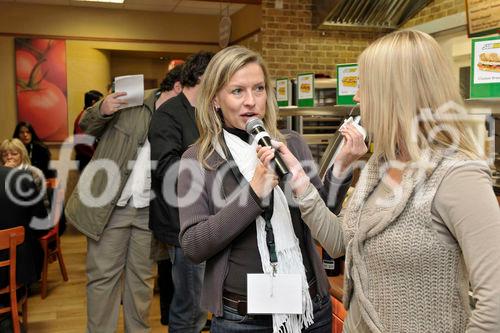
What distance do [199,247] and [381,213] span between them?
0.55 m

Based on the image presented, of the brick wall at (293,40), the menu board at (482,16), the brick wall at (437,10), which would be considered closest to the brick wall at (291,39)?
the brick wall at (293,40)

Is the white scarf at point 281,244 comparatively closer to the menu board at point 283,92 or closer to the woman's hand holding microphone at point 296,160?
the woman's hand holding microphone at point 296,160

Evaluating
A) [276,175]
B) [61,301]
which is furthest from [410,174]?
[61,301]

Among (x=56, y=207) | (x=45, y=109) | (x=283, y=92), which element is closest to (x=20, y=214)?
(x=56, y=207)

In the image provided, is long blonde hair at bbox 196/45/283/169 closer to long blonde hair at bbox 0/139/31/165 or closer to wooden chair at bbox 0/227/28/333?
wooden chair at bbox 0/227/28/333

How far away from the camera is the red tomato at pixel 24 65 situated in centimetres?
784

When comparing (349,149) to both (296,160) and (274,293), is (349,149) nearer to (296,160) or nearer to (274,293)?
(296,160)

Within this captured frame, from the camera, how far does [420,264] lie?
41.7 inches

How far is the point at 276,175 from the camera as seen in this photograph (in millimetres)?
1399

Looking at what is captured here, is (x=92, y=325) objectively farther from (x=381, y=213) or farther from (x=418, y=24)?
(x=418, y=24)

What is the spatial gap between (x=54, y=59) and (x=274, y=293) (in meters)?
7.53

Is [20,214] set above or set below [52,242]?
above

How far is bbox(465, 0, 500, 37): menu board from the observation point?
479cm

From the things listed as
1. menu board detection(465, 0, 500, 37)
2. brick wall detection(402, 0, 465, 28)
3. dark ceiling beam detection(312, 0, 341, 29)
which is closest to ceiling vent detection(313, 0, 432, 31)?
dark ceiling beam detection(312, 0, 341, 29)
